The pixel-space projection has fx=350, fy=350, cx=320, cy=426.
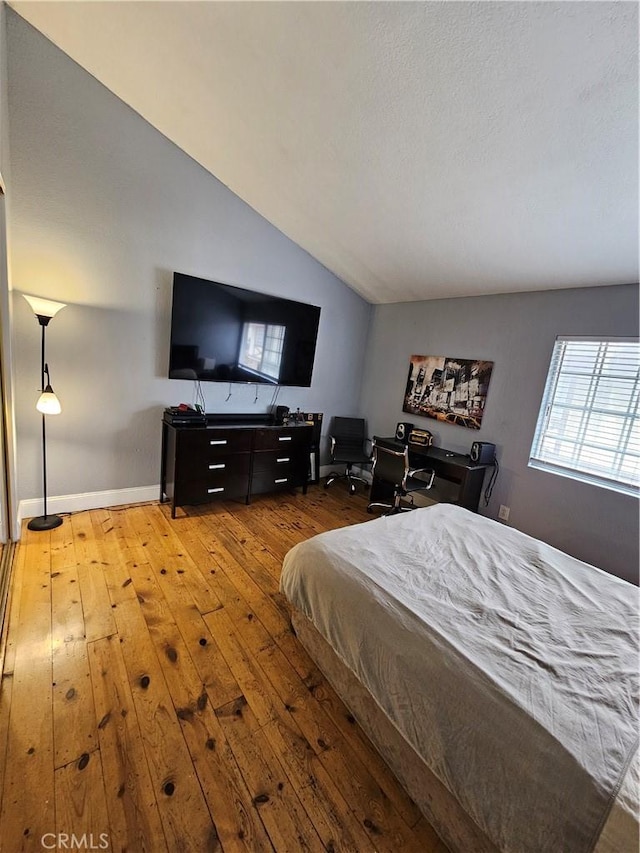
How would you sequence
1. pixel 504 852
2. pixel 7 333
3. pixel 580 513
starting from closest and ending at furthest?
pixel 504 852
pixel 7 333
pixel 580 513

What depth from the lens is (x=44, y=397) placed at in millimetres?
2373

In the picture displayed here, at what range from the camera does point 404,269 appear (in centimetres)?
338

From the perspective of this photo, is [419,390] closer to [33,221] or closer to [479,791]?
[479,791]

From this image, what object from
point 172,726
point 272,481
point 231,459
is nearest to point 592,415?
point 272,481

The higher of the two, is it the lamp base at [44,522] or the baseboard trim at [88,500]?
the baseboard trim at [88,500]

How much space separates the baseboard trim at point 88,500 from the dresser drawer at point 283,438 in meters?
1.05

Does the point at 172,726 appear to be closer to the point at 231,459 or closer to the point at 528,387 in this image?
the point at 231,459

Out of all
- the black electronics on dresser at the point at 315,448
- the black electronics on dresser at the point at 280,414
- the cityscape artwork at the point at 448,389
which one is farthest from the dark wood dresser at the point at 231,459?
the cityscape artwork at the point at 448,389

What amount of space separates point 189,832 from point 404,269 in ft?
12.5

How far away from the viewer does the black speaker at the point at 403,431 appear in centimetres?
383

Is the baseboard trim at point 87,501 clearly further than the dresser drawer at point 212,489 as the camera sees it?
No

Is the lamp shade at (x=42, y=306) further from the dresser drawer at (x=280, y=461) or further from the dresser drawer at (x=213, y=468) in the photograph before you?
the dresser drawer at (x=280, y=461)

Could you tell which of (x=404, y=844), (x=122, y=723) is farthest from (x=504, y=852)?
(x=122, y=723)

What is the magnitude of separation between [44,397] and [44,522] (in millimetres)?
973
